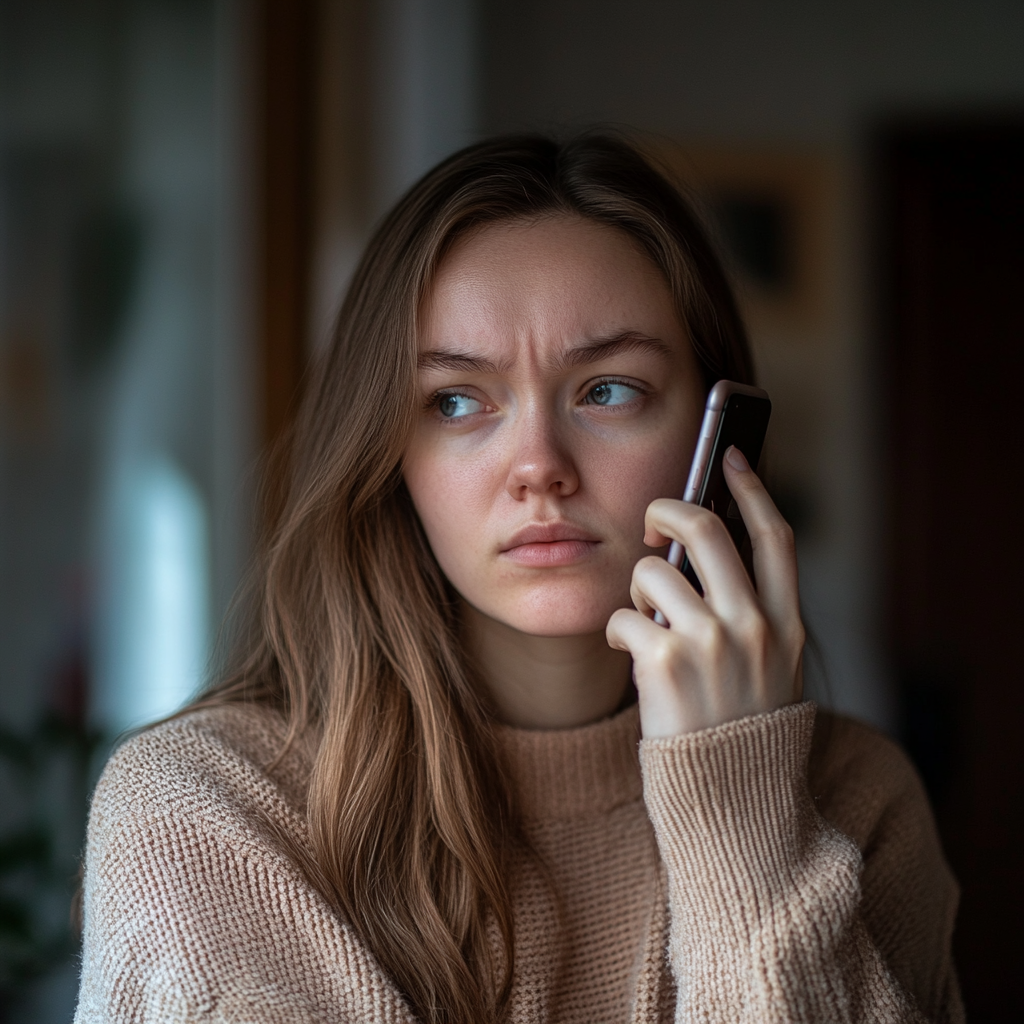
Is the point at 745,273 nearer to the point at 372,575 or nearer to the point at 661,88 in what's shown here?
the point at 661,88

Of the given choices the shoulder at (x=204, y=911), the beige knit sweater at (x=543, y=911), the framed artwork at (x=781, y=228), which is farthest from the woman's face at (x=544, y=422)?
the framed artwork at (x=781, y=228)

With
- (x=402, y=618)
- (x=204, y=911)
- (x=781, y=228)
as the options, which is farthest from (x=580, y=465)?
(x=781, y=228)

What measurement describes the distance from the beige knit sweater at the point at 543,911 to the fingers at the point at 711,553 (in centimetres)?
12

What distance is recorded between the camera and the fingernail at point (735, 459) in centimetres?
113

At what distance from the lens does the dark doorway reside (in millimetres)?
3295

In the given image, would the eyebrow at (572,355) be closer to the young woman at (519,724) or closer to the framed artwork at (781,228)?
the young woman at (519,724)

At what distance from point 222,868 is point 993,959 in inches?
118

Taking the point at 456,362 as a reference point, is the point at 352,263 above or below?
above

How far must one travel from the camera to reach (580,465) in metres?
1.12

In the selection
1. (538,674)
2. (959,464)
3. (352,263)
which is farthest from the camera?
(959,464)

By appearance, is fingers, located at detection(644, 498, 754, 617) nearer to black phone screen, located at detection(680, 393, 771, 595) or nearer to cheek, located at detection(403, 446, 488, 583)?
black phone screen, located at detection(680, 393, 771, 595)

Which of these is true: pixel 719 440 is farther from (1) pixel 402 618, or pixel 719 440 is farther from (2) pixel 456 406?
(1) pixel 402 618

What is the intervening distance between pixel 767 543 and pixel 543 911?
46cm

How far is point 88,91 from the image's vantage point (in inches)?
73.0
